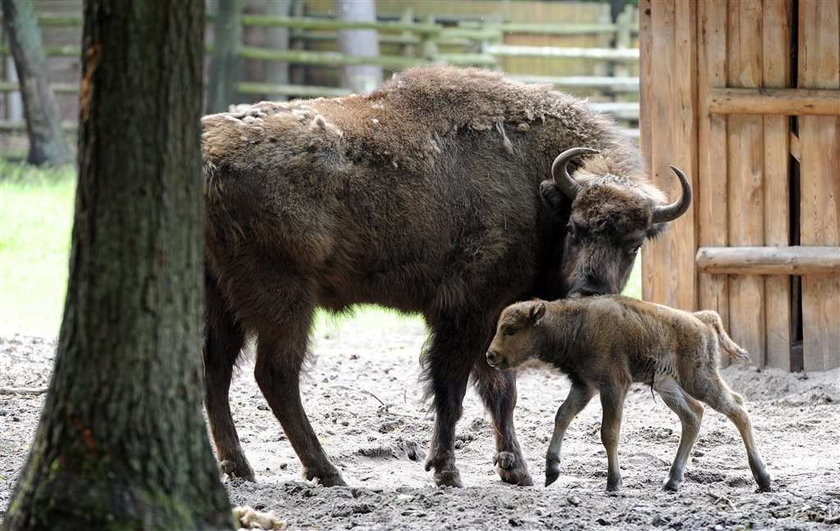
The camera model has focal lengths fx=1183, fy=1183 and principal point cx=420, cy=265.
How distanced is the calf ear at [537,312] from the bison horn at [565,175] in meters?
0.90

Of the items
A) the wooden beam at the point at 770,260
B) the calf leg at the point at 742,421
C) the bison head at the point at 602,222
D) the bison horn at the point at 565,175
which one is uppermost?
the bison horn at the point at 565,175

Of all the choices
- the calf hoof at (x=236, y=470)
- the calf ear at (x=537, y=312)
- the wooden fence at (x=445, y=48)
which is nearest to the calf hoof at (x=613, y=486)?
the calf ear at (x=537, y=312)

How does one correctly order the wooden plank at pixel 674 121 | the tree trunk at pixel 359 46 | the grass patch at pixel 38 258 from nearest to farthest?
the wooden plank at pixel 674 121 → the grass patch at pixel 38 258 → the tree trunk at pixel 359 46

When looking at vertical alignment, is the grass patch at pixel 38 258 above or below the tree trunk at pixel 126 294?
below

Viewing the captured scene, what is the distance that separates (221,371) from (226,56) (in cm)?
1446

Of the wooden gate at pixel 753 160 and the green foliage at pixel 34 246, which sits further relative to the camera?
the green foliage at pixel 34 246

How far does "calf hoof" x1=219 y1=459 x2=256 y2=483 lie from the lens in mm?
5957

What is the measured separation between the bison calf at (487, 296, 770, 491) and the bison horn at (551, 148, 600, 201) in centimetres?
78

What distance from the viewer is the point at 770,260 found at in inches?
317

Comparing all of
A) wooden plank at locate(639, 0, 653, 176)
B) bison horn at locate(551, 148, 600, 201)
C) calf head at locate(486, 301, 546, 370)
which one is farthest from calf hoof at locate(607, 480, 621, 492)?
wooden plank at locate(639, 0, 653, 176)

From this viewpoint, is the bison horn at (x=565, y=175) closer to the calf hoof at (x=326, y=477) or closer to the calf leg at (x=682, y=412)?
the calf leg at (x=682, y=412)

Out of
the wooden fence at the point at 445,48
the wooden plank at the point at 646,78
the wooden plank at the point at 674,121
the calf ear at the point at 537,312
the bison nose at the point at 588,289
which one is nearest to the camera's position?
the calf ear at the point at 537,312

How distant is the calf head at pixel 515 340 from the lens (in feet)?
18.1

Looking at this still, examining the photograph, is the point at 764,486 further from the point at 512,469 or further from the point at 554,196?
the point at 554,196
